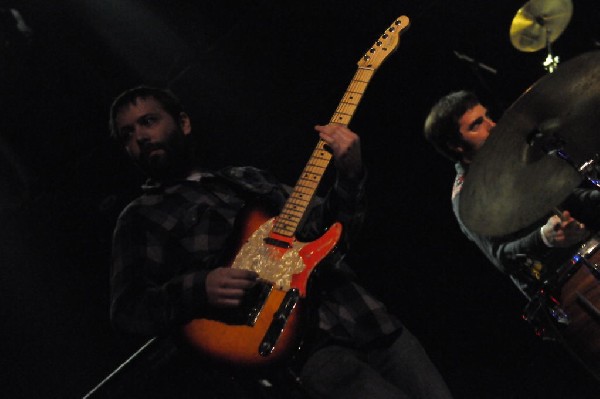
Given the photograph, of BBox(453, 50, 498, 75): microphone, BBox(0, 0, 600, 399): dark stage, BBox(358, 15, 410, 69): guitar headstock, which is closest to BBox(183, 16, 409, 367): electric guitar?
BBox(358, 15, 410, 69): guitar headstock

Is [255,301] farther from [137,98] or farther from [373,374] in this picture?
[137,98]

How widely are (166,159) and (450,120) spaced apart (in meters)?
1.95

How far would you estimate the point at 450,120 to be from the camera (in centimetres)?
309

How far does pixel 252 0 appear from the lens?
376 cm

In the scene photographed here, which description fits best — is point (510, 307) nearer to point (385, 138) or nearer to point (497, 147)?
point (385, 138)

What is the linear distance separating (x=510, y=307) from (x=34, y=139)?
399cm

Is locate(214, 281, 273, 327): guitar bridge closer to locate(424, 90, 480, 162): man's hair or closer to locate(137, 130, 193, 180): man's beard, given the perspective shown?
locate(137, 130, 193, 180): man's beard

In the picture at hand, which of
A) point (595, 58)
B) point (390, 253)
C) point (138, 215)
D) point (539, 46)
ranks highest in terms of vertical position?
point (138, 215)

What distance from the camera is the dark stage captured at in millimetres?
3176

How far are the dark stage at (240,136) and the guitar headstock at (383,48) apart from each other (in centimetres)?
152

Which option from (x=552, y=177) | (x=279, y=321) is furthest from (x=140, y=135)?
(x=552, y=177)

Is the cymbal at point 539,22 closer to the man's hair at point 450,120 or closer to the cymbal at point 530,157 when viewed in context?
the man's hair at point 450,120

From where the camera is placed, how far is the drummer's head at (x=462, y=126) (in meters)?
3.06

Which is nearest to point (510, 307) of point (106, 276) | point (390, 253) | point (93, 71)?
point (390, 253)
